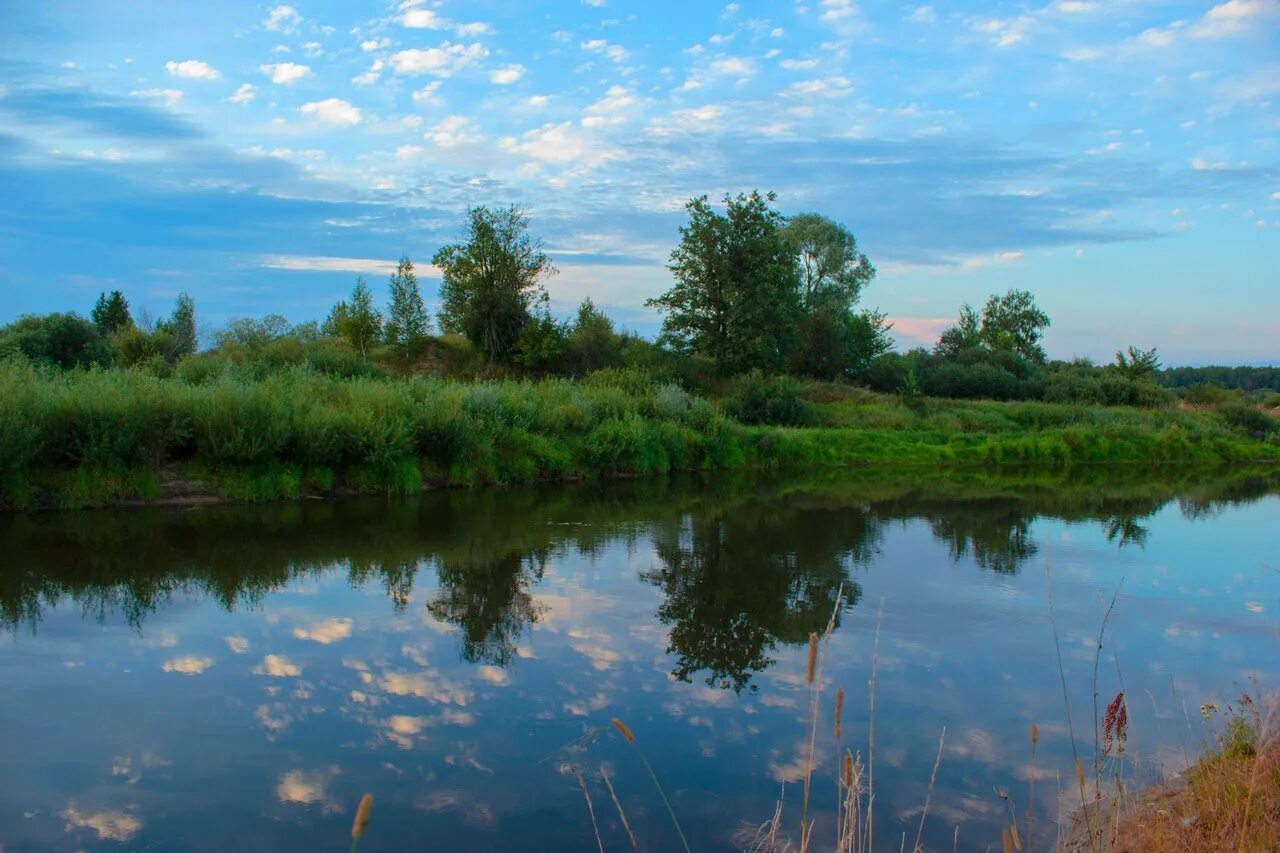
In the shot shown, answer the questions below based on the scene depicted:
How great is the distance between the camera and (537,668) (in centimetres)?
820

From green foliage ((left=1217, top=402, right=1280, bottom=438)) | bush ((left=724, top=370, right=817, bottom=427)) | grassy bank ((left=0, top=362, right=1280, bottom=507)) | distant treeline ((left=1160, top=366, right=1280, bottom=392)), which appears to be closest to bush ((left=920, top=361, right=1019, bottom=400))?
green foliage ((left=1217, top=402, right=1280, bottom=438))

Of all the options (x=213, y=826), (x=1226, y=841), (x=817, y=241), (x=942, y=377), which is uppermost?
(x=817, y=241)

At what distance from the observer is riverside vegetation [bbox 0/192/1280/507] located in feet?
54.6

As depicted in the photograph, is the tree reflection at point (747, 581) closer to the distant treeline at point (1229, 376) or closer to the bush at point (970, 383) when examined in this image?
the bush at point (970, 383)

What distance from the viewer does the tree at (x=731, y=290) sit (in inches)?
1489

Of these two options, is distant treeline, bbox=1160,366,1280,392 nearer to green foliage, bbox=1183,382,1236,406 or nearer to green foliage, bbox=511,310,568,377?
green foliage, bbox=1183,382,1236,406

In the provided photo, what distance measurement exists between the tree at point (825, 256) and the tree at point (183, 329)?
3792 centimetres

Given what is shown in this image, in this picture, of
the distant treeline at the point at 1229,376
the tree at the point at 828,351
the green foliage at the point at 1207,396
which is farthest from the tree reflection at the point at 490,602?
the distant treeline at the point at 1229,376

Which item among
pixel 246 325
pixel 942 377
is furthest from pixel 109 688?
pixel 942 377

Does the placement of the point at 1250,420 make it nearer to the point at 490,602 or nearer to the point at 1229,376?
the point at 490,602

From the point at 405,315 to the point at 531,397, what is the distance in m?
19.8

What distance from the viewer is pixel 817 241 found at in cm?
6450

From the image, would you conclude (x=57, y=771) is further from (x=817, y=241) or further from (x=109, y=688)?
(x=817, y=241)

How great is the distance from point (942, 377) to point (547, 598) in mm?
40318
